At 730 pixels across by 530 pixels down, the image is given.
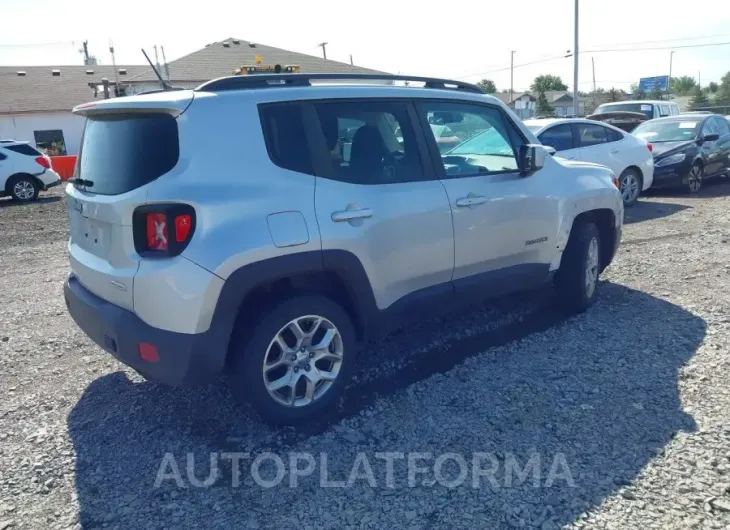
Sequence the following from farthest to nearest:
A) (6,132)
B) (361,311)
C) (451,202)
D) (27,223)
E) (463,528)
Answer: (6,132)
(27,223)
(451,202)
(361,311)
(463,528)

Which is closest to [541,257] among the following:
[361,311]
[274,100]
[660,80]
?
[361,311]

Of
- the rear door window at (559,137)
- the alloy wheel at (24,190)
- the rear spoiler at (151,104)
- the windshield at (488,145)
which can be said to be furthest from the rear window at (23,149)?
the windshield at (488,145)

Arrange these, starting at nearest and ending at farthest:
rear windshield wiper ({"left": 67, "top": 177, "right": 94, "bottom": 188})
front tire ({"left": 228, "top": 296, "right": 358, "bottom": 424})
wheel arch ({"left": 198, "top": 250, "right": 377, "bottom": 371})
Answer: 1. wheel arch ({"left": 198, "top": 250, "right": 377, "bottom": 371})
2. front tire ({"left": 228, "top": 296, "right": 358, "bottom": 424})
3. rear windshield wiper ({"left": 67, "top": 177, "right": 94, "bottom": 188})

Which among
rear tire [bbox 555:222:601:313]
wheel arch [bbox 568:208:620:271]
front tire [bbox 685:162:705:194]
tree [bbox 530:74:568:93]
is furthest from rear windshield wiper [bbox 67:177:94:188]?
tree [bbox 530:74:568:93]

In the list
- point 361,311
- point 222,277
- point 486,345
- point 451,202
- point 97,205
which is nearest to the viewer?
point 222,277

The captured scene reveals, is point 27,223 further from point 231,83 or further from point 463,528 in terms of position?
point 463,528

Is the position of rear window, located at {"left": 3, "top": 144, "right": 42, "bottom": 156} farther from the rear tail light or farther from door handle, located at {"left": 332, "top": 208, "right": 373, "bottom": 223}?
door handle, located at {"left": 332, "top": 208, "right": 373, "bottom": 223}

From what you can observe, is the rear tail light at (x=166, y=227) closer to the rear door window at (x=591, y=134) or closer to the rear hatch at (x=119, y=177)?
the rear hatch at (x=119, y=177)

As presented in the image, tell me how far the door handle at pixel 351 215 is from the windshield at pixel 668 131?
11.1 metres

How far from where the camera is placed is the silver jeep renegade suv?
10.7 feet

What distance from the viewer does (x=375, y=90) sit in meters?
4.14

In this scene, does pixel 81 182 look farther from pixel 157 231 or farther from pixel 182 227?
pixel 182 227

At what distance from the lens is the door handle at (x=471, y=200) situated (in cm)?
430

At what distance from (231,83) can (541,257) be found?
2.77m
